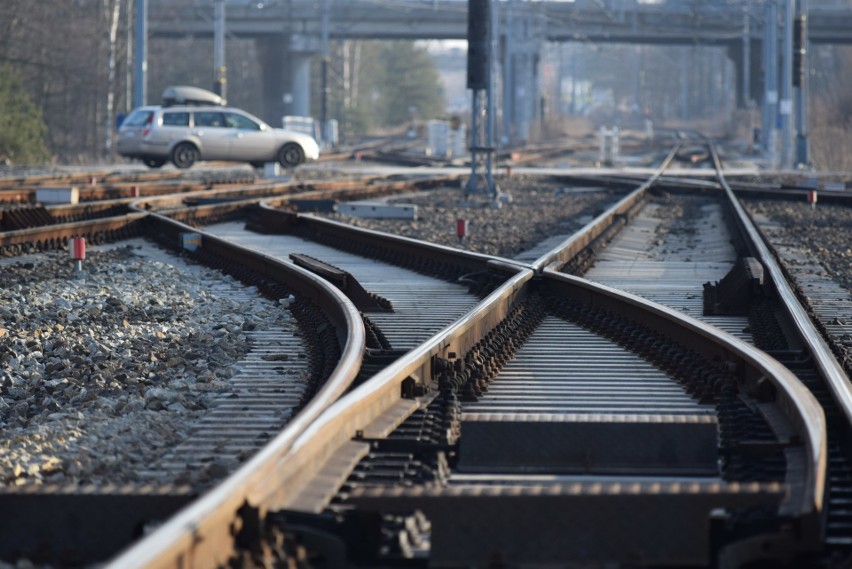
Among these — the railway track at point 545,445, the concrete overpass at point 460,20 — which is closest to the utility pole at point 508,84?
the concrete overpass at point 460,20

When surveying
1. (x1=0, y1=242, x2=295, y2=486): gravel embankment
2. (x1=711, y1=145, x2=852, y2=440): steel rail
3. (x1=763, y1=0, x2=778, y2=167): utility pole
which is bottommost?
(x1=0, y1=242, x2=295, y2=486): gravel embankment

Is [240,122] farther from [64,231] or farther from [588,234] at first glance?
[588,234]

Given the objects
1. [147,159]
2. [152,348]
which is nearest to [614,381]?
[152,348]

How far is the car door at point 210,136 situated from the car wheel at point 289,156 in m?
1.52

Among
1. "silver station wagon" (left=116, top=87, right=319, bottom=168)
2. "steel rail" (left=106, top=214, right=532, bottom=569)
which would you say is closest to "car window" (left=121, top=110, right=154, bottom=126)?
"silver station wagon" (left=116, top=87, right=319, bottom=168)

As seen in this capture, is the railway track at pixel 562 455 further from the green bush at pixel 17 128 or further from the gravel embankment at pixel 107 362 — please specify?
the green bush at pixel 17 128

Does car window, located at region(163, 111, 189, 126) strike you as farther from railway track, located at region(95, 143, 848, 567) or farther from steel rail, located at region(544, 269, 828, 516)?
railway track, located at region(95, 143, 848, 567)

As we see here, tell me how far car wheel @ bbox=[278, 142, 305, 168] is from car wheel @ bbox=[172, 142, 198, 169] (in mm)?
2159

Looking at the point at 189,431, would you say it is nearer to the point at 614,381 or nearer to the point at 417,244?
the point at 614,381

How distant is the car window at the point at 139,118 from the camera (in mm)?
33000

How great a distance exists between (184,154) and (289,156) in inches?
104

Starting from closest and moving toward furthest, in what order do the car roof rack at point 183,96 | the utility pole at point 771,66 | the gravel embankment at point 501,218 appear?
the gravel embankment at point 501,218
the car roof rack at point 183,96
the utility pole at point 771,66

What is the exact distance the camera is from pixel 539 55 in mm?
72188

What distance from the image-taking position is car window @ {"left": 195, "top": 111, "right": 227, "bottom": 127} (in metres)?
33.5
